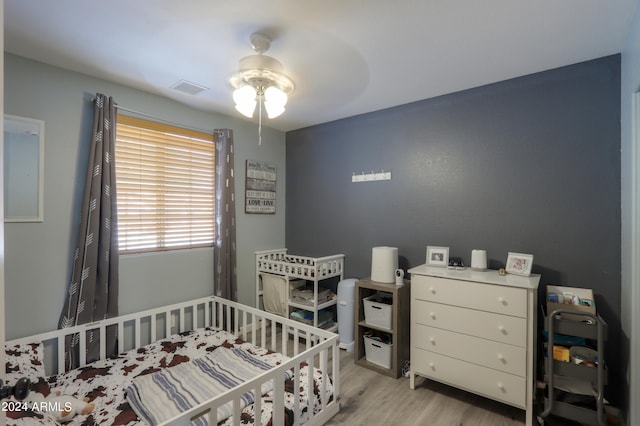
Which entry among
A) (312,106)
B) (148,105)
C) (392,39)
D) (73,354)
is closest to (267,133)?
(312,106)

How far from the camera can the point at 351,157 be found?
3.28 metres

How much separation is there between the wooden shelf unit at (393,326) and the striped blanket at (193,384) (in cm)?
92

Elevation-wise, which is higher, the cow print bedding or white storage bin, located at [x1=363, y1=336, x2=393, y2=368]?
the cow print bedding

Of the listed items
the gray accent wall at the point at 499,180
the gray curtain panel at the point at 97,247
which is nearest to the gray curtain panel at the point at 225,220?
the gray curtain panel at the point at 97,247

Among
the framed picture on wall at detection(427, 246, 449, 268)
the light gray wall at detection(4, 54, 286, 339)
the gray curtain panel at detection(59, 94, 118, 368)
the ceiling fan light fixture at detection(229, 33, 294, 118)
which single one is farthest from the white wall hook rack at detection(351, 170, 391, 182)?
the gray curtain panel at detection(59, 94, 118, 368)

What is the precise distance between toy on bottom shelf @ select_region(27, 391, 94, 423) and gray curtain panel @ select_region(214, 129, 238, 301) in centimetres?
134

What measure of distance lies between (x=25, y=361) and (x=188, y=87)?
213cm

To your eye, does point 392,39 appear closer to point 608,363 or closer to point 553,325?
point 553,325

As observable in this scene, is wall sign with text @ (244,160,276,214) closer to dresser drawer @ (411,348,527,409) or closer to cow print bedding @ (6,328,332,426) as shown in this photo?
cow print bedding @ (6,328,332,426)

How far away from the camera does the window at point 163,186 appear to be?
2.48 meters

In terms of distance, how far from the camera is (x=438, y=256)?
254 centimetres

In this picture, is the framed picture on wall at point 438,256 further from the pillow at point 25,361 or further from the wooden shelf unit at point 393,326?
the pillow at point 25,361

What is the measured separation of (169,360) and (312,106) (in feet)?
8.12

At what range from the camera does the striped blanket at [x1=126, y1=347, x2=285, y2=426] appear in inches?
67.2
